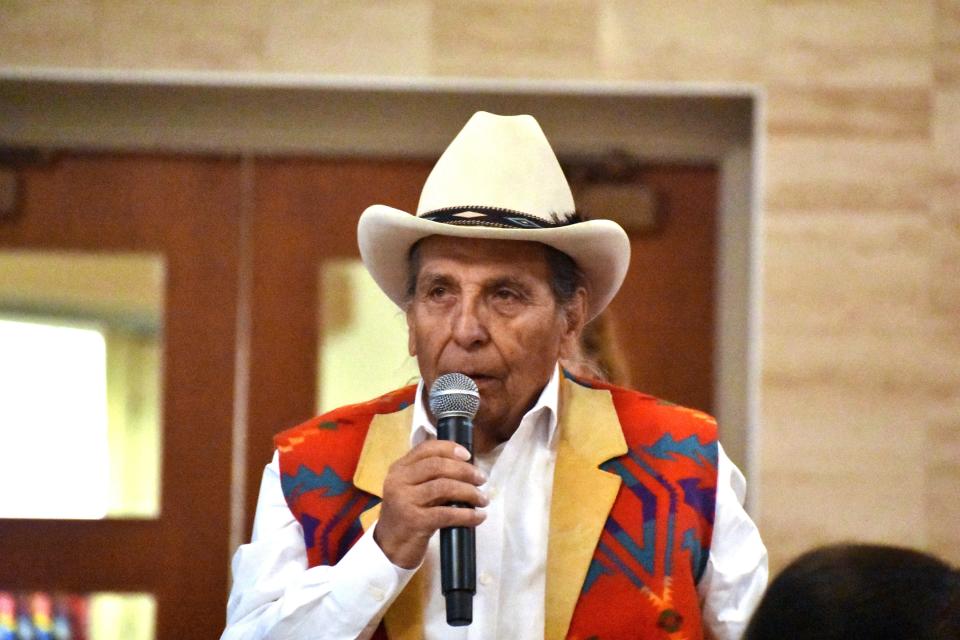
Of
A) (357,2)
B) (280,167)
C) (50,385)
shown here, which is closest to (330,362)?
(280,167)

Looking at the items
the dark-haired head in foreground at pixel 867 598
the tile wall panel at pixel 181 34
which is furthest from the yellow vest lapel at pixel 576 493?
the tile wall panel at pixel 181 34

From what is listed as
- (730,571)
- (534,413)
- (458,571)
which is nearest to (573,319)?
(534,413)

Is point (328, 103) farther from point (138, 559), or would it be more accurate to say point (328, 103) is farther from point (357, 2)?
point (138, 559)

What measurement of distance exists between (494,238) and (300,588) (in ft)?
1.67

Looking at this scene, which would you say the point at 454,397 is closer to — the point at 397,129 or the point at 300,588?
the point at 300,588

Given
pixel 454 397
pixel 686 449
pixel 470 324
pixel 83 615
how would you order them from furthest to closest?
pixel 83 615 → pixel 686 449 → pixel 470 324 → pixel 454 397

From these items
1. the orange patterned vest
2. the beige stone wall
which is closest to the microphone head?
the orange patterned vest

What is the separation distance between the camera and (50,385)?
10.9ft

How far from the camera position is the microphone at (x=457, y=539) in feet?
4.15

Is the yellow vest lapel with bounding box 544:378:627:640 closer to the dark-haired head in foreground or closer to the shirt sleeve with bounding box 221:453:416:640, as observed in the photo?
the shirt sleeve with bounding box 221:453:416:640

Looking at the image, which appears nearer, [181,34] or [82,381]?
[181,34]

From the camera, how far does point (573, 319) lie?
1687 millimetres

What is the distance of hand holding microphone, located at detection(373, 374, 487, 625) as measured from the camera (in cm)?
128

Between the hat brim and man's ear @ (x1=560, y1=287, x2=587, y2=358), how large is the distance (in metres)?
0.04
